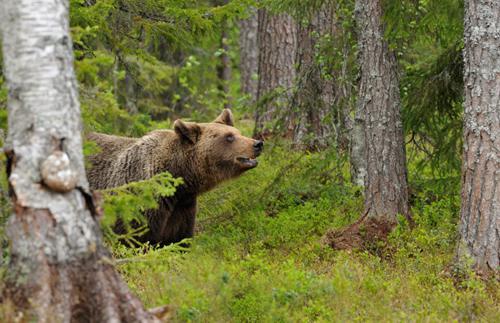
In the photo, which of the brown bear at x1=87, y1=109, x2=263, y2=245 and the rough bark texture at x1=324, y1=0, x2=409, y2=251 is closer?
the rough bark texture at x1=324, y1=0, x2=409, y2=251

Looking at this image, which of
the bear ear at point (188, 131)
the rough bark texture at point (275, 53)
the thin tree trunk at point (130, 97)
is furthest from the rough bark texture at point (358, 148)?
the thin tree trunk at point (130, 97)

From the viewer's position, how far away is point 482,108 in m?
7.59

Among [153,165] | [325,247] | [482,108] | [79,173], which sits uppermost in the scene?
[482,108]

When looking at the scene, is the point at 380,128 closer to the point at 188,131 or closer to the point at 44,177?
the point at 188,131

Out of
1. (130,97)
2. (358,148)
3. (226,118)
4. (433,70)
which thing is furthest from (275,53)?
(130,97)

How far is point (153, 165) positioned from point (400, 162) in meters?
3.30

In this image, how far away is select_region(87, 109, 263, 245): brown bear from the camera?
10453 millimetres

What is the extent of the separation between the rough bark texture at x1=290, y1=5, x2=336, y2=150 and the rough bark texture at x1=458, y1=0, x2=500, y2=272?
3698mm

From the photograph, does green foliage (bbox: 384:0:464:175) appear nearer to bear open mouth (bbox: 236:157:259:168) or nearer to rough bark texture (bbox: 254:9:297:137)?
bear open mouth (bbox: 236:157:259:168)

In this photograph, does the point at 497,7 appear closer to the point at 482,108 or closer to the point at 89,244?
the point at 482,108

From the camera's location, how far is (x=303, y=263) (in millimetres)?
8789

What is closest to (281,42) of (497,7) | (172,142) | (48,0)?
(172,142)

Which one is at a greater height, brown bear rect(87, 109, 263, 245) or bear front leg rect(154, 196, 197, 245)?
brown bear rect(87, 109, 263, 245)

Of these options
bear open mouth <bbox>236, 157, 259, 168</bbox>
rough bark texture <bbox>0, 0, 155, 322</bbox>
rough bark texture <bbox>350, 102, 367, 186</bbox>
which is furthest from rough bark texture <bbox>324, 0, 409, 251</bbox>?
rough bark texture <bbox>0, 0, 155, 322</bbox>
